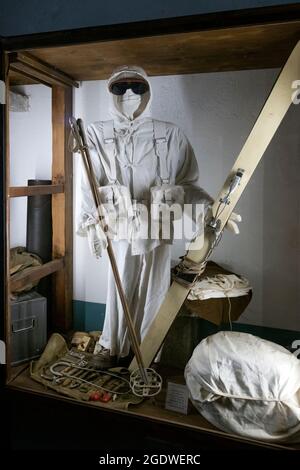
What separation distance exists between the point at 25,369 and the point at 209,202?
87 cm

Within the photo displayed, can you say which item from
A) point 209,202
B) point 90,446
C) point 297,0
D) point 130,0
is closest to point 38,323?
point 90,446

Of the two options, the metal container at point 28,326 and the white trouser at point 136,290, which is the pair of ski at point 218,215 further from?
the metal container at point 28,326

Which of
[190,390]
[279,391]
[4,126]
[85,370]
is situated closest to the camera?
[279,391]

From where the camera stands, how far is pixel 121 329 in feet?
4.95

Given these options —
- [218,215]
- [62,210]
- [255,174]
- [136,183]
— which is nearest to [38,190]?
[62,210]

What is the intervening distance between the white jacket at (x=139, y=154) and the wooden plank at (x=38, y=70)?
18cm

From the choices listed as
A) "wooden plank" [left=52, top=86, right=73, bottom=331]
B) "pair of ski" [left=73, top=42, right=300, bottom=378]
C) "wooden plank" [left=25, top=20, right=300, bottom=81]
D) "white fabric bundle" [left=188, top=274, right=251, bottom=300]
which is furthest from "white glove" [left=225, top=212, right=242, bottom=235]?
"wooden plank" [left=52, top=86, right=73, bottom=331]

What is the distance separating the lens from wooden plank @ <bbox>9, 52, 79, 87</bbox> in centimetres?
143

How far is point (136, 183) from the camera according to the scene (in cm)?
142

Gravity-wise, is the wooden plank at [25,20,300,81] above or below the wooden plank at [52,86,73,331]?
above

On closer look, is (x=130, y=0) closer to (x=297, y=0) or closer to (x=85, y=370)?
(x=297, y=0)

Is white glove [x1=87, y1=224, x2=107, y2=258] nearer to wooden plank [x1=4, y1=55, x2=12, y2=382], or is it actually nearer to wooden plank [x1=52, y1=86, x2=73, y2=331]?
wooden plank [x1=52, y1=86, x2=73, y2=331]

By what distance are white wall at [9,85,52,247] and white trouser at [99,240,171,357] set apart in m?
0.37

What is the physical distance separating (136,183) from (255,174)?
0.37 meters
